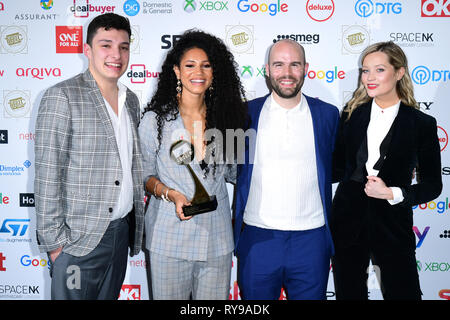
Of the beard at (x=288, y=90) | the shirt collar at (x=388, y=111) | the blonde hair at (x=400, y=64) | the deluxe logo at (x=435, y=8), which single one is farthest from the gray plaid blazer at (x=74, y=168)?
the deluxe logo at (x=435, y=8)

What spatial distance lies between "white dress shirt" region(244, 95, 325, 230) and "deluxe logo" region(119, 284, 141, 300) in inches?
54.0

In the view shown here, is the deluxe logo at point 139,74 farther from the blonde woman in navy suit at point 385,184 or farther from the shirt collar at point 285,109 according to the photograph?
the blonde woman in navy suit at point 385,184

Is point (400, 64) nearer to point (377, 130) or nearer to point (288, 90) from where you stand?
point (377, 130)

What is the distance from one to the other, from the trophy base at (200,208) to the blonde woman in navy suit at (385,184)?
0.82 meters

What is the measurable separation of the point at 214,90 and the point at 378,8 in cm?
150

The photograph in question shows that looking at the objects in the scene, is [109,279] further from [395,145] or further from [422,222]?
[422,222]

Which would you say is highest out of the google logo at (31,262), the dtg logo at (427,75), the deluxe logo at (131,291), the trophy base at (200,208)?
the dtg logo at (427,75)

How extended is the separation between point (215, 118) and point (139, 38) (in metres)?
1.14

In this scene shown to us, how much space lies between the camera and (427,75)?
9.39 ft

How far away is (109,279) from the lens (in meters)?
2.11

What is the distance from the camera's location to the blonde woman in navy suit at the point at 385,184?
2.18m

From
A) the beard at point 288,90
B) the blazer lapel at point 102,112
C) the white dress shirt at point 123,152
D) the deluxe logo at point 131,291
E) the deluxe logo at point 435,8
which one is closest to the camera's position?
the blazer lapel at point 102,112

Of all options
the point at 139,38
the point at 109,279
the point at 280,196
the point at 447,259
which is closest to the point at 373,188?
the point at 280,196

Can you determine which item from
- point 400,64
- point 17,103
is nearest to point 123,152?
point 17,103
